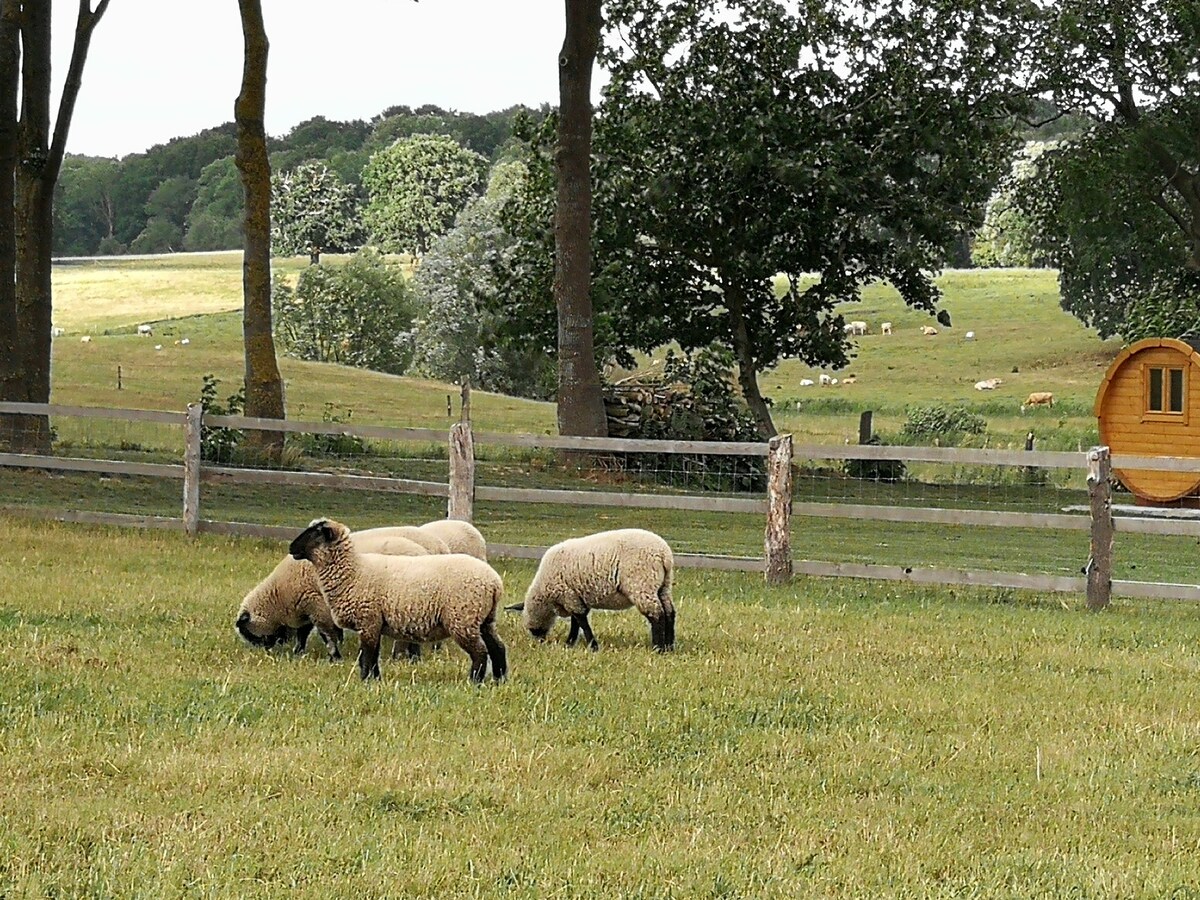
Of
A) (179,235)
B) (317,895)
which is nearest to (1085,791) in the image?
(317,895)

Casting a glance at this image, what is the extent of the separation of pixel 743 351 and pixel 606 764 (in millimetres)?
27346

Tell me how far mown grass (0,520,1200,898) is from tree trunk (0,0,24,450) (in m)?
13.3

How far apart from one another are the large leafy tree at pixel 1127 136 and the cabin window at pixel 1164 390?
822 cm

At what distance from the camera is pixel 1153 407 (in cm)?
2972

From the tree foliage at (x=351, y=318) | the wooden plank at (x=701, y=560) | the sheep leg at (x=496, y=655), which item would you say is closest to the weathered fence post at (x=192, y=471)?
the wooden plank at (x=701, y=560)

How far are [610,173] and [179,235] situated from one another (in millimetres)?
101948

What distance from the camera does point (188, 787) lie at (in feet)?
23.6

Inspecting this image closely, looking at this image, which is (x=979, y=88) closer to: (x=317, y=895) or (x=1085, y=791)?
(x=1085, y=791)

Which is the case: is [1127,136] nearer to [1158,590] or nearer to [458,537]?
[1158,590]

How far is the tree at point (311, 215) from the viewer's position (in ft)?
361

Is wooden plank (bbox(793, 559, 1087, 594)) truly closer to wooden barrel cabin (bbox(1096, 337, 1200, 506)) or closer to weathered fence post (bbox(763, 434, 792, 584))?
weathered fence post (bbox(763, 434, 792, 584))

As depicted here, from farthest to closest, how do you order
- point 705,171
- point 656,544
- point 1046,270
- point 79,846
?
point 1046,270, point 705,171, point 656,544, point 79,846

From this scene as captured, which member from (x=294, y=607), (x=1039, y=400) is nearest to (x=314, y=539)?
(x=294, y=607)

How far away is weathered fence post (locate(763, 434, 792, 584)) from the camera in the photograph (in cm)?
1500
